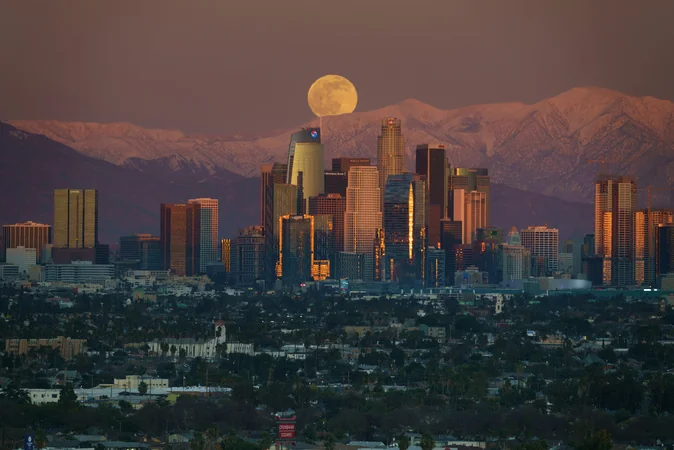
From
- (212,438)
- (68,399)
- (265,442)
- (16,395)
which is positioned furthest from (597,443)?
(16,395)

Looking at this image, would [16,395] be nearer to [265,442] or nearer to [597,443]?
[265,442]

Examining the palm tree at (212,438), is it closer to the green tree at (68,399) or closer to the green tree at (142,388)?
the green tree at (68,399)

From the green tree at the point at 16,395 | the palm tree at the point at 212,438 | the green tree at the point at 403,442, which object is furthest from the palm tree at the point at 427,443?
the green tree at the point at 16,395

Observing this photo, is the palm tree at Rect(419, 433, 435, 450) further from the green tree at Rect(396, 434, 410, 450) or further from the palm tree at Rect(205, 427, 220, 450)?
the palm tree at Rect(205, 427, 220, 450)

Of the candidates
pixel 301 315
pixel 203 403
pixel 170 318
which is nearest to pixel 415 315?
pixel 301 315

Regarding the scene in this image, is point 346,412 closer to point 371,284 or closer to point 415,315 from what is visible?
point 415,315

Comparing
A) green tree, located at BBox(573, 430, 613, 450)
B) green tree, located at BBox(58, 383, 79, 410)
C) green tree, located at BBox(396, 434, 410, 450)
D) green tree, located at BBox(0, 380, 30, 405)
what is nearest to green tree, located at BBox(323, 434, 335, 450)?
green tree, located at BBox(396, 434, 410, 450)
